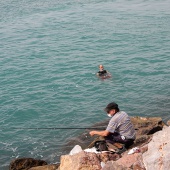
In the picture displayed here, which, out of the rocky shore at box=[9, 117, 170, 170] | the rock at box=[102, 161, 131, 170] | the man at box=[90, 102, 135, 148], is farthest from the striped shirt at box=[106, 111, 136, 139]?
the rock at box=[102, 161, 131, 170]

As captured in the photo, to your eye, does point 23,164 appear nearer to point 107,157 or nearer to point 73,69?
point 107,157

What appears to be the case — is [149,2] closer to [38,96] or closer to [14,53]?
[14,53]

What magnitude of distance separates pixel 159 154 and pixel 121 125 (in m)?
2.73

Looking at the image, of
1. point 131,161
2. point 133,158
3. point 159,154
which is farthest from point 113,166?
point 159,154

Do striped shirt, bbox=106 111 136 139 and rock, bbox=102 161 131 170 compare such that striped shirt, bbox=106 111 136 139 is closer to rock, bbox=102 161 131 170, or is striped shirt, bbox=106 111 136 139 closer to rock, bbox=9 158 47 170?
rock, bbox=102 161 131 170

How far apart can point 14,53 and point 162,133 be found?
31.0m

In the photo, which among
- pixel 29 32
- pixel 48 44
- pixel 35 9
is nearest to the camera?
pixel 48 44

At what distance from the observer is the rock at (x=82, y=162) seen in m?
11.5

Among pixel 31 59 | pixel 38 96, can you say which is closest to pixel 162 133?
pixel 38 96

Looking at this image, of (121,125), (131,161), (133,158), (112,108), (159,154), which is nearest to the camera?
(159,154)

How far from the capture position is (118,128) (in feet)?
41.3

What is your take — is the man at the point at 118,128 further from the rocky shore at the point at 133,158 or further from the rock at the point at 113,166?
the rock at the point at 113,166

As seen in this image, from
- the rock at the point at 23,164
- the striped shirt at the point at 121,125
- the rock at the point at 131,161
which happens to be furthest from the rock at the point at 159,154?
the rock at the point at 23,164

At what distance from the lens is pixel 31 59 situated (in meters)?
37.4
